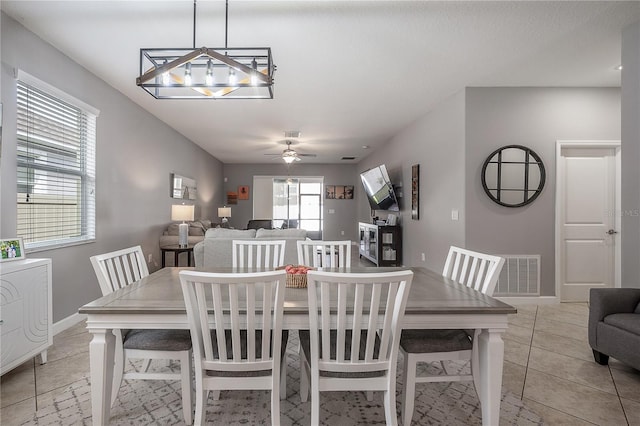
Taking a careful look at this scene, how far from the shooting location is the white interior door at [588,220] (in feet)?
12.5

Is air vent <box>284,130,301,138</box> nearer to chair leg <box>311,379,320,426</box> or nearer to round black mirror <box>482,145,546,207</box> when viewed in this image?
round black mirror <box>482,145,546,207</box>

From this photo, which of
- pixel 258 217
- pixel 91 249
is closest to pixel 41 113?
pixel 91 249

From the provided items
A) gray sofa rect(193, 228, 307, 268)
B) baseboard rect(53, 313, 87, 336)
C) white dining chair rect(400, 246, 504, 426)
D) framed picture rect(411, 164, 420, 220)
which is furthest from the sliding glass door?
white dining chair rect(400, 246, 504, 426)

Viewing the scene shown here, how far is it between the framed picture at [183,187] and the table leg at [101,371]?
14.7ft

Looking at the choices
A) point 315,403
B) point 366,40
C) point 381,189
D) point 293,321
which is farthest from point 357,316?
point 381,189

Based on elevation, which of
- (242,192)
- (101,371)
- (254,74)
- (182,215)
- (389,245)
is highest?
(254,74)

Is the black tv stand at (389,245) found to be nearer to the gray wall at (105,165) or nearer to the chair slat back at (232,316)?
the gray wall at (105,165)

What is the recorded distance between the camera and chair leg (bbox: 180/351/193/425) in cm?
157

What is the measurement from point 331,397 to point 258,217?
8284mm

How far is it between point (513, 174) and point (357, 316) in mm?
3345

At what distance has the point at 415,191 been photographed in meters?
5.02

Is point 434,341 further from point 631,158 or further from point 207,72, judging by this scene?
point 631,158

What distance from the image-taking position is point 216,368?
137cm

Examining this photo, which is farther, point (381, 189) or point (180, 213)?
point (381, 189)
